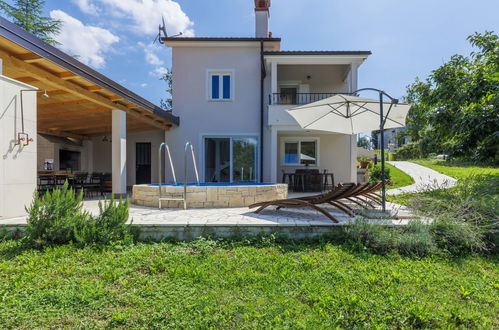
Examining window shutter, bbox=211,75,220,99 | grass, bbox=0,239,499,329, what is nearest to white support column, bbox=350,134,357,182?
window shutter, bbox=211,75,220,99

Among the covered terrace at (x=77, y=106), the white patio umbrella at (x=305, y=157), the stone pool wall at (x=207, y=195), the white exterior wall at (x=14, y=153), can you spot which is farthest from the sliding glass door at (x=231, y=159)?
the white exterior wall at (x=14, y=153)

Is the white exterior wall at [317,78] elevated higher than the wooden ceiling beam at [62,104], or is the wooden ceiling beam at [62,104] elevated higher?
the white exterior wall at [317,78]

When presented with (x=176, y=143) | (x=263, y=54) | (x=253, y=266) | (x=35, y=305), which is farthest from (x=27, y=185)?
(x=263, y=54)

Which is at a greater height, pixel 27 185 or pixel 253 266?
pixel 27 185

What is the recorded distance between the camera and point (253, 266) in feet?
11.5

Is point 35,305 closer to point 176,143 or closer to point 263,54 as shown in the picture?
point 176,143

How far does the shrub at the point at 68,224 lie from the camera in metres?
4.00

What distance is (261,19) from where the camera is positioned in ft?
39.2

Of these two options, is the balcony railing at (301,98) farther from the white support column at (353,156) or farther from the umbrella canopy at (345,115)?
the umbrella canopy at (345,115)

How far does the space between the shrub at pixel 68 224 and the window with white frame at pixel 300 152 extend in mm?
8910

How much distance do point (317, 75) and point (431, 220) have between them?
8.96 metres

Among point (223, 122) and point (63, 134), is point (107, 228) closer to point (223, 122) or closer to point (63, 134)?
point (223, 122)

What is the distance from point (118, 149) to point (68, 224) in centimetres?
450

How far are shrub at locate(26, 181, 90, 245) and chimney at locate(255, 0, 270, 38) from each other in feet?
35.6
